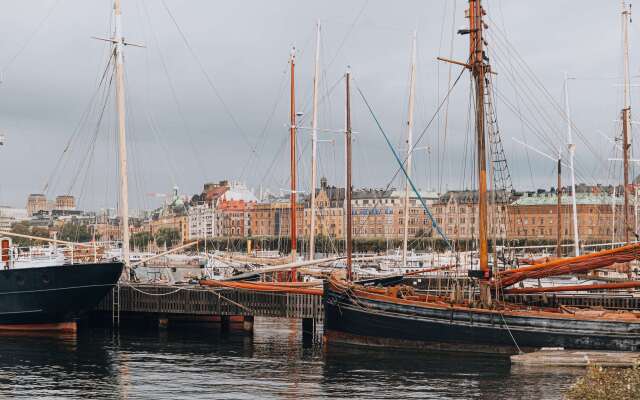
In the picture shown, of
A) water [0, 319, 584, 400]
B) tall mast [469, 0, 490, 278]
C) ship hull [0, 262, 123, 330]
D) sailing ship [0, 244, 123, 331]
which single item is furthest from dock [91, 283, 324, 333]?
tall mast [469, 0, 490, 278]

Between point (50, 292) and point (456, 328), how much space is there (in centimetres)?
2112

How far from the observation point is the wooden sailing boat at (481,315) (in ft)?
135

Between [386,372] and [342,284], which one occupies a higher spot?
[342,284]

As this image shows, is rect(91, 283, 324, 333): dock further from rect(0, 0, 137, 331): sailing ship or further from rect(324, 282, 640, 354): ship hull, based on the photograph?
rect(324, 282, 640, 354): ship hull

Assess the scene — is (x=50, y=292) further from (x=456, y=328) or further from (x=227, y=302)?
(x=456, y=328)

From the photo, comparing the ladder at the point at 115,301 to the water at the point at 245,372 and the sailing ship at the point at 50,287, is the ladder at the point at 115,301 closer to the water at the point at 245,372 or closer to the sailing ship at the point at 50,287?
the sailing ship at the point at 50,287

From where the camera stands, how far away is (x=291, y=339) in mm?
52781

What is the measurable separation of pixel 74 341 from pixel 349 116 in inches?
689

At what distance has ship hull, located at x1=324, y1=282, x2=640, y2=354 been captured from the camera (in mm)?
40875

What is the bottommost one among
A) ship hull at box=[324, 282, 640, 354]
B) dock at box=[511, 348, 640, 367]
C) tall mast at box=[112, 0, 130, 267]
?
dock at box=[511, 348, 640, 367]

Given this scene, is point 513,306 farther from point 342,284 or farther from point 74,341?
point 74,341

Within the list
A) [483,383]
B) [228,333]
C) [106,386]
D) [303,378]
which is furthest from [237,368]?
[228,333]

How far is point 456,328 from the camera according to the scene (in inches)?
1686

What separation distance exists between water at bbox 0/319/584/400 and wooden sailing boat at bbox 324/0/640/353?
3.19ft
